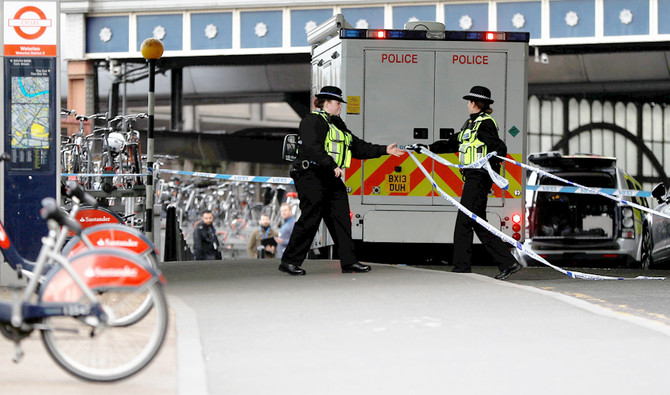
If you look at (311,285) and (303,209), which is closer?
(311,285)

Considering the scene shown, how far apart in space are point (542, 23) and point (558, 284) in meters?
13.8

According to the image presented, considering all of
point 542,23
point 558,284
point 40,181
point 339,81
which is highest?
point 542,23

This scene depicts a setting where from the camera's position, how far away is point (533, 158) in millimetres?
17078

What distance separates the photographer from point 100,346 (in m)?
6.47

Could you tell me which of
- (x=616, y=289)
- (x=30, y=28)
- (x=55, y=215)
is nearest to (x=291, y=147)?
(x=30, y=28)

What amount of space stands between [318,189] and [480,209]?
60.5 inches

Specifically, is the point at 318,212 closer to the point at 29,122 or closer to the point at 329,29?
the point at 29,122

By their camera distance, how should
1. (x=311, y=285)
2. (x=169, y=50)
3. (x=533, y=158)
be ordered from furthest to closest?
1. (x=169, y=50)
2. (x=533, y=158)
3. (x=311, y=285)

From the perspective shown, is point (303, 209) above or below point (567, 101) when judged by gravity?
below

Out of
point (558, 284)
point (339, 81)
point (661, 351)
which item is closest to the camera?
point (661, 351)

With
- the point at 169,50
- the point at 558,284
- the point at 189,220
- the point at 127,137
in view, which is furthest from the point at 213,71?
the point at 558,284

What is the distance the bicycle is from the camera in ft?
21.0

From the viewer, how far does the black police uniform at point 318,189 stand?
12438 millimetres

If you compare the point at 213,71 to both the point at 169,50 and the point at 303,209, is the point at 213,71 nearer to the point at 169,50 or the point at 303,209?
the point at 169,50
